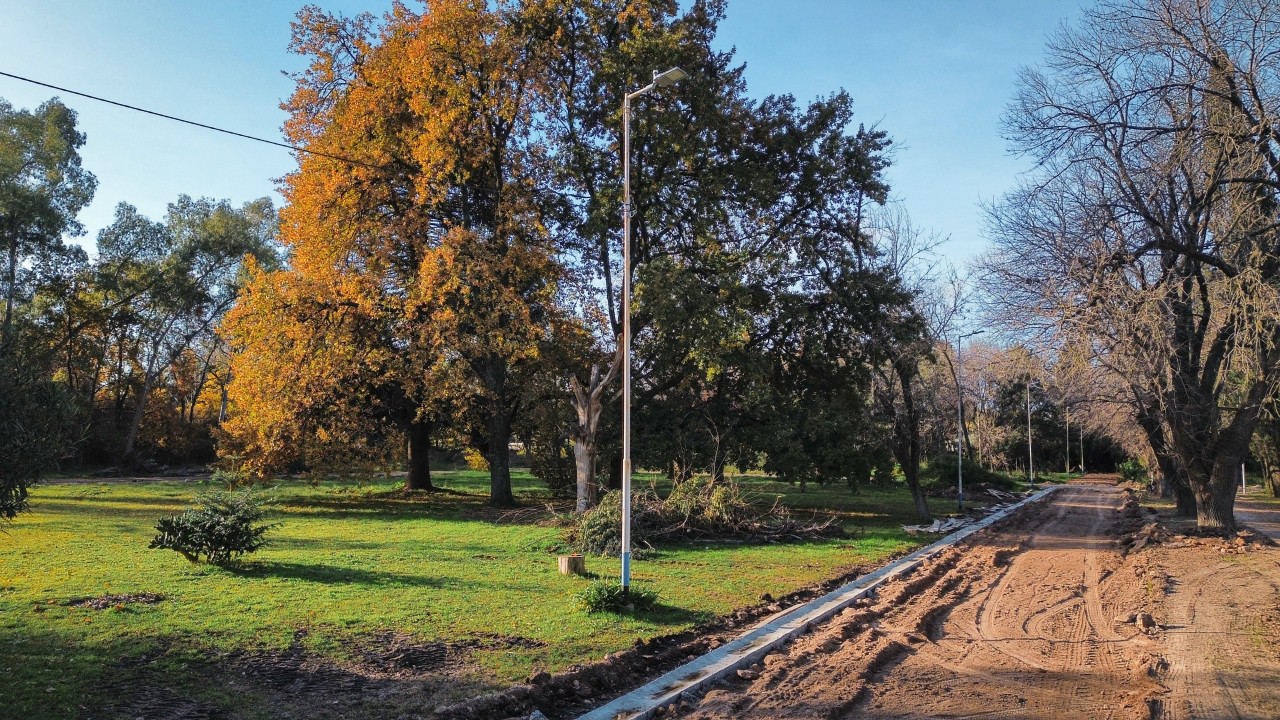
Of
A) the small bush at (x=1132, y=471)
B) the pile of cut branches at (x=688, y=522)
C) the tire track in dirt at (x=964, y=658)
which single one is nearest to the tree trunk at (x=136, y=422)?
the pile of cut branches at (x=688, y=522)

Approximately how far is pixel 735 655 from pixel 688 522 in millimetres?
9329

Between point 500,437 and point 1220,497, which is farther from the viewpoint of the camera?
point 500,437

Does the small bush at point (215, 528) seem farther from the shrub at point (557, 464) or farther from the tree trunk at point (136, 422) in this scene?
the tree trunk at point (136, 422)

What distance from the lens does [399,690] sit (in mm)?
6391

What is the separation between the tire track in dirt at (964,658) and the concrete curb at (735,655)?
194 mm

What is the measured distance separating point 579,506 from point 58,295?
3810 centimetres

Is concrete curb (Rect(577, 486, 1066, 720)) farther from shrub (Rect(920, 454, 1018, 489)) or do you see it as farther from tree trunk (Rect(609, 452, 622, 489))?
shrub (Rect(920, 454, 1018, 489))

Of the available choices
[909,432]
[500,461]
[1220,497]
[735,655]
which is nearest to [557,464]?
[500,461]

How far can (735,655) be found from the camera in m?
7.91

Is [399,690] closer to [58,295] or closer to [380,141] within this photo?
[380,141]

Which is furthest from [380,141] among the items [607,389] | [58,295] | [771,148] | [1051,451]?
[1051,451]

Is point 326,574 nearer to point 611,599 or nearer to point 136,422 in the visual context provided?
point 611,599

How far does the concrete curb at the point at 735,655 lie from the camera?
6.34m

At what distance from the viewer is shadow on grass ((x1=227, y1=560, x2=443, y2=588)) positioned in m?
11.2
